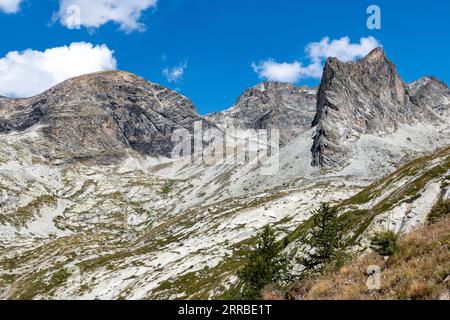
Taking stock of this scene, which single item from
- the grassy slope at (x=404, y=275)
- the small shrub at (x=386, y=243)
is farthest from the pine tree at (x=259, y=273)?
the grassy slope at (x=404, y=275)

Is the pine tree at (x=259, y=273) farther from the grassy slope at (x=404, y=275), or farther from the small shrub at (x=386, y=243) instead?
the grassy slope at (x=404, y=275)

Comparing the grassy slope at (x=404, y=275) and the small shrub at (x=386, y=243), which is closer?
the grassy slope at (x=404, y=275)

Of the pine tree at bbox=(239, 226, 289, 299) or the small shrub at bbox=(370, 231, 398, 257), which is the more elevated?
the small shrub at bbox=(370, 231, 398, 257)

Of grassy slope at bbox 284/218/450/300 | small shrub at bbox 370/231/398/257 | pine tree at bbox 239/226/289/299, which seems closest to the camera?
grassy slope at bbox 284/218/450/300

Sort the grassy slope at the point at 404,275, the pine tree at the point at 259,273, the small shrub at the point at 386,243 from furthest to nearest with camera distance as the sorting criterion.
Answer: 1. the pine tree at the point at 259,273
2. the small shrub at the point at 386,243
3. the grassy slope at the point at 404,275

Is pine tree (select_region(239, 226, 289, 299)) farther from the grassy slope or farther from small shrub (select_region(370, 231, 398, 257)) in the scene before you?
the grassy slope

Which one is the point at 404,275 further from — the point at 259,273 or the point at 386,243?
the point at 259,273

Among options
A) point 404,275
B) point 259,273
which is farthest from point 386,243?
point 259,273

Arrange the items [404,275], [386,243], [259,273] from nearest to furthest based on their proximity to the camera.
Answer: [404,275] < [386,243] < [259,273]

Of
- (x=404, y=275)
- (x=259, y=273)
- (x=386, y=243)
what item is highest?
(x=386, y=243)

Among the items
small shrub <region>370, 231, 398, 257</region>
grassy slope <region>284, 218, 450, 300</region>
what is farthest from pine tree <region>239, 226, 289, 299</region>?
grassy slope <region>284, 218, 450, 300</region>

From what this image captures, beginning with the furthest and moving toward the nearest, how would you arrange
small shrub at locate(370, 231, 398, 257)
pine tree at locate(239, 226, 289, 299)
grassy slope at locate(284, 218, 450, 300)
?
pine tree at locate(239, 226, 289, 299), small shrub at locate(370, 231, 398, 257), grassy slope at locate(284, 218, 450, 300)
